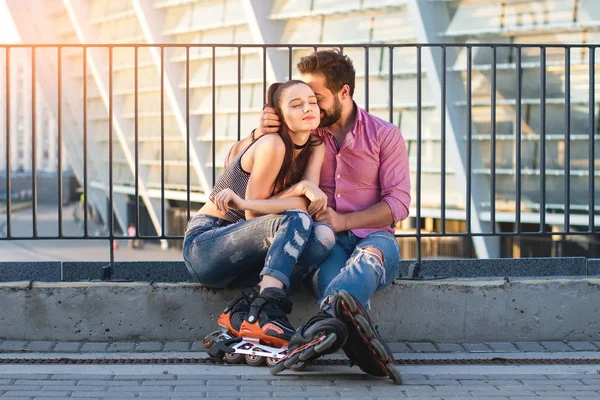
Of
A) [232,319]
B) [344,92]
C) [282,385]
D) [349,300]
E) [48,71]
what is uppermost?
[48,71]

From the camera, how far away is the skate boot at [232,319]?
16.4ft

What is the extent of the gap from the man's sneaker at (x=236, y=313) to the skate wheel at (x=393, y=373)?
31.1 inches

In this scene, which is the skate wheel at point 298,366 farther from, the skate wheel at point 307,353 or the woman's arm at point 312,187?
Answer: the woman's arm at point 312,187

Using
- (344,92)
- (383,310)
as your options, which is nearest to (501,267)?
(383,310)

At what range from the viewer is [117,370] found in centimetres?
483

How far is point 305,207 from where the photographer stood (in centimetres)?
505

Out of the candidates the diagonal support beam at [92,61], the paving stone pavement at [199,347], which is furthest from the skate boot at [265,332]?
the diagonal support beam at [92,61]

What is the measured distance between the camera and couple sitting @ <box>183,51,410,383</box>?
15.9 ft

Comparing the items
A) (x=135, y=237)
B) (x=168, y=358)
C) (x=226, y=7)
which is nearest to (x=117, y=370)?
(x=168, y=358)

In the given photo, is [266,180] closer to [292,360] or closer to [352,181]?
[352,181]

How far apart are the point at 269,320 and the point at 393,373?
619 millimetres

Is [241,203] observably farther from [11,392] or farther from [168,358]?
[11,392]

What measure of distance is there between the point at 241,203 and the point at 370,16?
16650 millimetres

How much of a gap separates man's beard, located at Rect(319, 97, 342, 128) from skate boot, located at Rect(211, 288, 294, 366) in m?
0.92
